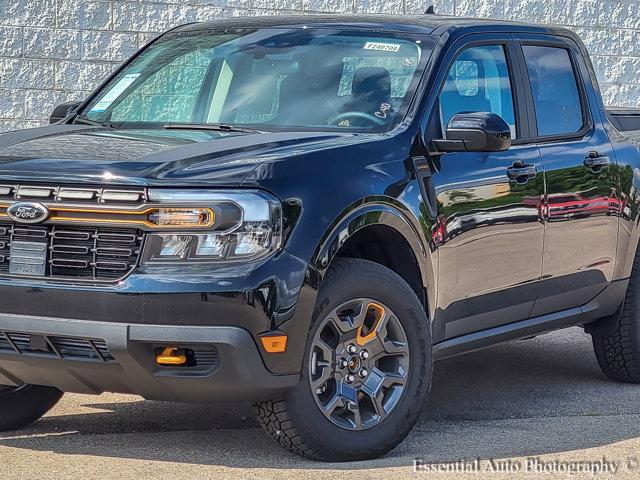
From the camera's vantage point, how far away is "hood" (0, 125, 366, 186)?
5.17 m

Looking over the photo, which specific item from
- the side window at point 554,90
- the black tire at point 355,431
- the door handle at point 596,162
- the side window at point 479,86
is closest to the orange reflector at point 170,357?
the black tire at point 355,431

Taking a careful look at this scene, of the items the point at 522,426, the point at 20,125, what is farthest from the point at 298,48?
the point at 20,125

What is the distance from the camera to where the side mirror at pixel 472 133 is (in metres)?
6.01

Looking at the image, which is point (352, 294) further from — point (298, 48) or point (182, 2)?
point (182, 2)

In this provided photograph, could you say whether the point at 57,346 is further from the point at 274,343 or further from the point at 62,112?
the point at 62,112

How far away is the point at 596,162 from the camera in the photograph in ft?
23.4

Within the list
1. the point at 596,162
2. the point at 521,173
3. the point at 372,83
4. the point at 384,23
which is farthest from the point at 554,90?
the point at 372,83

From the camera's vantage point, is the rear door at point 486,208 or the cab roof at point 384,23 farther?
the cab roof at point 384,23

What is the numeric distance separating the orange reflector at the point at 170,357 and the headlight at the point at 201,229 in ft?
1.07

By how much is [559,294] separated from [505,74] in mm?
1072

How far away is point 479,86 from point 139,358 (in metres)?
2.33

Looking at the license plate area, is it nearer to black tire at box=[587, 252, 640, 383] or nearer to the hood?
the hood

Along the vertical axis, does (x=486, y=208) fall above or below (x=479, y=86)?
below

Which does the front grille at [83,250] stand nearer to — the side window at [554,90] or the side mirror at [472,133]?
the side mirror at [472,133]
